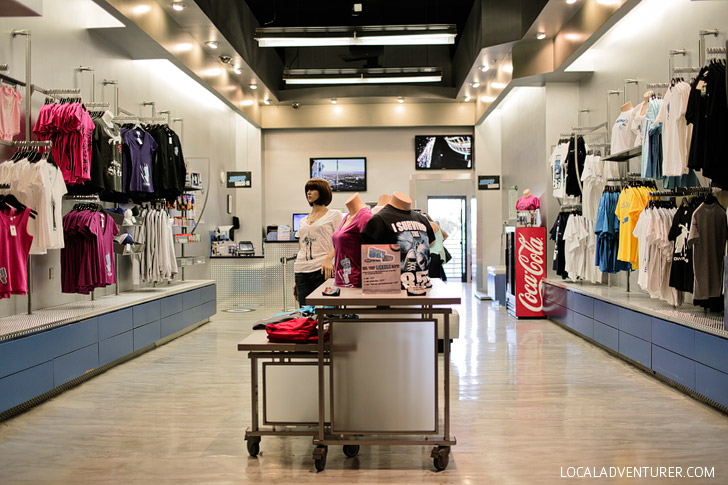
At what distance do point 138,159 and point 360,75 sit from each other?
537 cm

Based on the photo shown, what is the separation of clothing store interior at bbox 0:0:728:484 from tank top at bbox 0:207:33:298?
0.07ft

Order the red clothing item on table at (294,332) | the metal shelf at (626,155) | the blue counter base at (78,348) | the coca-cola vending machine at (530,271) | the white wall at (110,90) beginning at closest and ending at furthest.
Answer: the red clothing item on table at (294,332) < the blue counter base at (78,348) < the white wall at (110,90) < the metal shelf at (626,155) < the coca-cola vending machine at (530,271)

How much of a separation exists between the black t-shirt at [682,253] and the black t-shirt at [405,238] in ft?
8.27

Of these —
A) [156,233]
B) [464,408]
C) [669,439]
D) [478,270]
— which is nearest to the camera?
[669,439]

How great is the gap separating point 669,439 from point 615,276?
4.16 meters

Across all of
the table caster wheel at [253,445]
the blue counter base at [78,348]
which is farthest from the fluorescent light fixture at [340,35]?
the table caster wheel at [253,445]

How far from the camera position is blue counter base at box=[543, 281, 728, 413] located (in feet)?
12.4

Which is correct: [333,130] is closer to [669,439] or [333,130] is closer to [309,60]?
[309,60]

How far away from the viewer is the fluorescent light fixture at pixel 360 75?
985 centimetres

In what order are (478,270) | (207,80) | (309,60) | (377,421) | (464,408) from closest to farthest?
1. (377,421)
2. (464,408)
3. (207,80)
4. (478,270)
5. (309,60)

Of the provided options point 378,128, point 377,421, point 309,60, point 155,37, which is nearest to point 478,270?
point 378,128

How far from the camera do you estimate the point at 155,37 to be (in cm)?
621

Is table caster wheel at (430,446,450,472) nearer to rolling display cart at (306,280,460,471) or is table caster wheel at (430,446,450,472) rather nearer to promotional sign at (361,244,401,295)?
rolling display cart at (306,280,460,471)

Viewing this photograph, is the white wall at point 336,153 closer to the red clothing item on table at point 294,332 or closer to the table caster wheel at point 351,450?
the red clothing item on table at point 294,332
